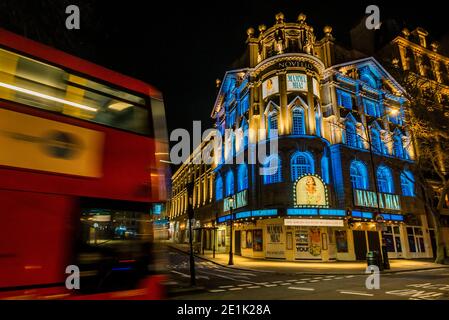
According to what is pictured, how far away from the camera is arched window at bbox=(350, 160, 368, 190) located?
2875 cm

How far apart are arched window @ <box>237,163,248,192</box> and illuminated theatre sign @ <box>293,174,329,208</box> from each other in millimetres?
6271

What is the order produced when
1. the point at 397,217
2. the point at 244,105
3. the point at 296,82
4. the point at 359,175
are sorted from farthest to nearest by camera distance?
1. the point at 244,105
2. the point at 359,175
3. the point at 397,217
4. the point at 296,82

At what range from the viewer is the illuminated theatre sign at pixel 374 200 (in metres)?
27.8

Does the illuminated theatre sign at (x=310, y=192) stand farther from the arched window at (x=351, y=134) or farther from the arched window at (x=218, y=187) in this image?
the arched window at (x=218, y=187)

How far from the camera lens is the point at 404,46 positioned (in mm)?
37500

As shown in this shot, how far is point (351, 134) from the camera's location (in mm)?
30078

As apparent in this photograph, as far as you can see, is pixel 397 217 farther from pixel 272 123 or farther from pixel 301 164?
pixel 272 123

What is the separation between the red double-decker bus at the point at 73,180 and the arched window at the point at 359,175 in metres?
25.7

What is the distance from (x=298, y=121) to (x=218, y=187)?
14.6 metres

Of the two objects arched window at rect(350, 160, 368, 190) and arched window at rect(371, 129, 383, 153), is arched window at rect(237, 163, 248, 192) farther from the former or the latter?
arched window at rect(371, 129, 383, 153)

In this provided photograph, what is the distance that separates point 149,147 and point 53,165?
2.06 meters

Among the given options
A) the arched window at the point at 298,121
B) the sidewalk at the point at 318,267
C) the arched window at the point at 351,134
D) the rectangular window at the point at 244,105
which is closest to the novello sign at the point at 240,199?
the sidewalk at the point at 318,267

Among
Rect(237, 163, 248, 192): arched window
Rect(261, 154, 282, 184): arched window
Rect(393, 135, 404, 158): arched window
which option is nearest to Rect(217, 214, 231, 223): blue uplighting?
Rect(237, 163, 248, 192): arched window

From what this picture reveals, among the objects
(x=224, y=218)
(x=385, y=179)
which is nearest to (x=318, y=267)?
(x=224, y=218)
